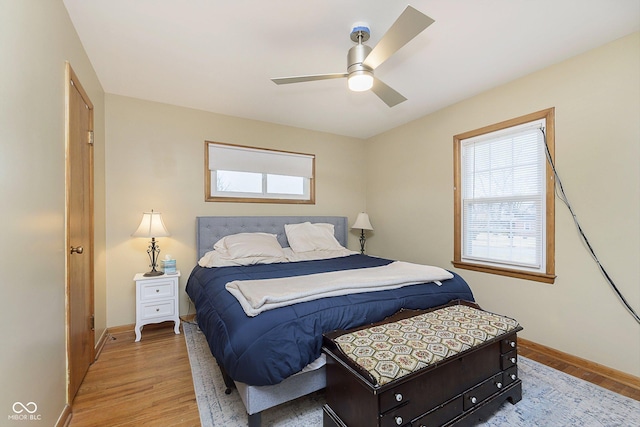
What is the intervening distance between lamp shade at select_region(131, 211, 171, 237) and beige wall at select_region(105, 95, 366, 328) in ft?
0.88

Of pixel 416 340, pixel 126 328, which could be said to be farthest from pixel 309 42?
pixel 126 328

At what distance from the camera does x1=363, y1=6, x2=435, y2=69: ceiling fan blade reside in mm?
1397

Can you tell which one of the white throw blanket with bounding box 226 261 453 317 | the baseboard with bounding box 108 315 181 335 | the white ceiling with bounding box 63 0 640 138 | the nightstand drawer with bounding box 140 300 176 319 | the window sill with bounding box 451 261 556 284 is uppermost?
the white ceiling with bounding box 63 0 640 138

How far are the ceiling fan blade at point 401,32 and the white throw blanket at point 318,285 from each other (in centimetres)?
153

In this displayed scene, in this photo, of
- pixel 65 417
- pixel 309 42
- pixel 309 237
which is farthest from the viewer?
pixel 309 237

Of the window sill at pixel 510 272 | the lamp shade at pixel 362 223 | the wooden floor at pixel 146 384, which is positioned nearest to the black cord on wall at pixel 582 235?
the window sill at pixel 510 272

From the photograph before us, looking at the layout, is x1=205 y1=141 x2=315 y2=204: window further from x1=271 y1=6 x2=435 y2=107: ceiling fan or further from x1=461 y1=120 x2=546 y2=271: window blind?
x1=461 y1=120 x2=546 y2=271: window blind

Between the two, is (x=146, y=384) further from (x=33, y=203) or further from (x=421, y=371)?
(x=421, y=371)

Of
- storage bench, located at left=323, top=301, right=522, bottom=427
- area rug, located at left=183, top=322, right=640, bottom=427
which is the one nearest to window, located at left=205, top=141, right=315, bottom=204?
area rug, located at left=183, top=322, right=640, bottom=427

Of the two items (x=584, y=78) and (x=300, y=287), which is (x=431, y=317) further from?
(x=584, y=78)

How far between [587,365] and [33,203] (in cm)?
387

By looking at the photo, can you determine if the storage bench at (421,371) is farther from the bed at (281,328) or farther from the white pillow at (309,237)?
the white pillow at (309,237)

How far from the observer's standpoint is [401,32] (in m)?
1.54

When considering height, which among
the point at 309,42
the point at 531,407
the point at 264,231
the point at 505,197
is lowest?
the point at 531,407
